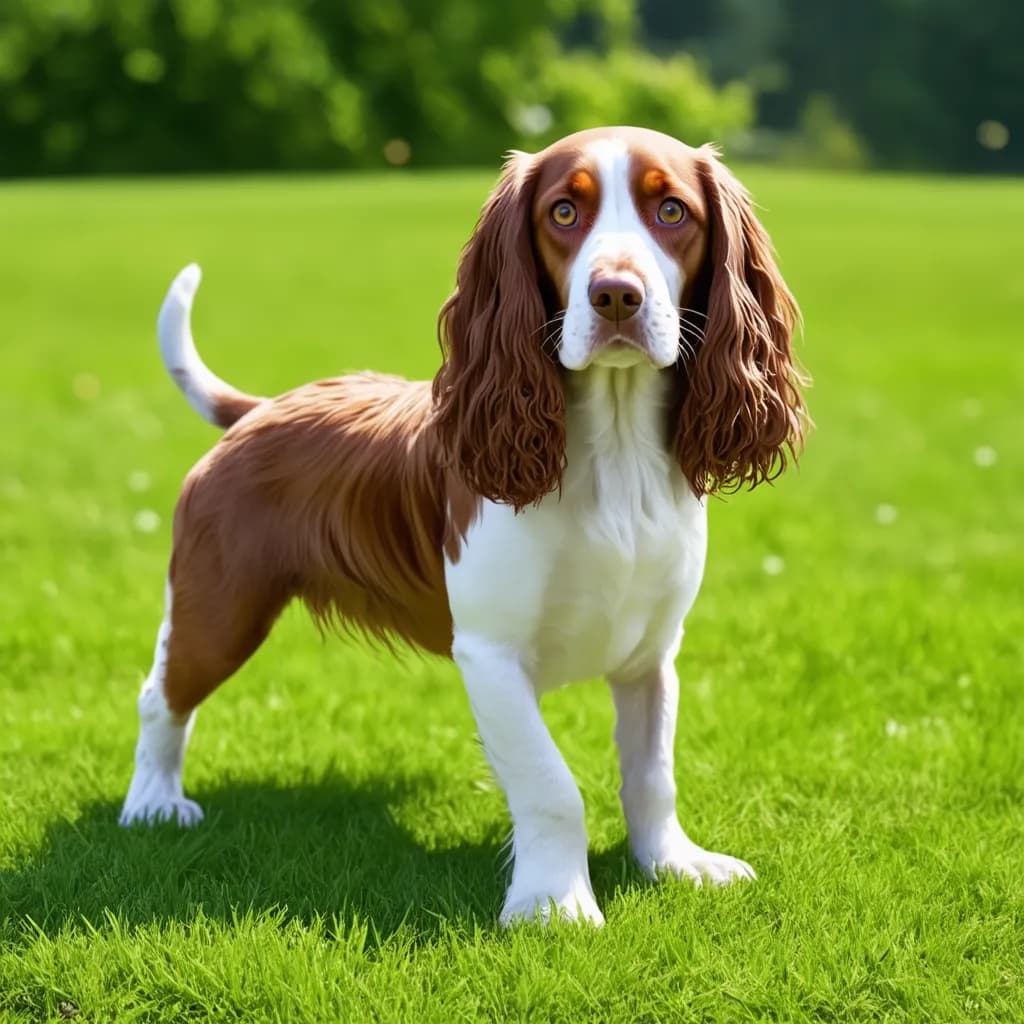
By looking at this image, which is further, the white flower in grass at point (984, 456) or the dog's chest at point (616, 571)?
the white flower in grass at point (984, 456)

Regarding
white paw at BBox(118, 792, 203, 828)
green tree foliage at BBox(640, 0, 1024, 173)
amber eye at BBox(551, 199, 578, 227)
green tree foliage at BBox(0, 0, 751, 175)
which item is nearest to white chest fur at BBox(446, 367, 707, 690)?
amber eye at BBox(551, 199, 578, 227)

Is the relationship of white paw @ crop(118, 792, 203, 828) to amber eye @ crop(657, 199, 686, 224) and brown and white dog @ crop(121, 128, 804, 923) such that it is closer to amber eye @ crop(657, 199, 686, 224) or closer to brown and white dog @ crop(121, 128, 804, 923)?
brown and white dog @ crop(121, 128, 804, 923)

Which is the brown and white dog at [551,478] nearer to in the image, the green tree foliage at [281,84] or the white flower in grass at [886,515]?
the white flower in grass at [886,515]

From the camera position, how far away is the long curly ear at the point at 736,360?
10.3 feet

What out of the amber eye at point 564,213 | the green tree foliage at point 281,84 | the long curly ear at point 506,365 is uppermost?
the amber eye at point 564,213

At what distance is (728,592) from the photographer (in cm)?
612

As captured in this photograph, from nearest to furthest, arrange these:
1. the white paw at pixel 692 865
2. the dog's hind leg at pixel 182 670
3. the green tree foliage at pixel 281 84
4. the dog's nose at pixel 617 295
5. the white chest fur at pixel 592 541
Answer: the dog's nose at pixel 617 295
the white chest fur at pixel 592 541
the white paw at pixel 692 865
the dog's hind leg at pixel 182 670
the green tree foliage at pixel 281 84

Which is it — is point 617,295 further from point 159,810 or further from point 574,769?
point 159,810

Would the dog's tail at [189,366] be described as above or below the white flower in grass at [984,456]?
above

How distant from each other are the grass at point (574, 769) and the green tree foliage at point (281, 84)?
33713 mm

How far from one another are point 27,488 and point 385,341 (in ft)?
16.4

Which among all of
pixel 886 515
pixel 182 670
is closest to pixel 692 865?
pixel 182 670

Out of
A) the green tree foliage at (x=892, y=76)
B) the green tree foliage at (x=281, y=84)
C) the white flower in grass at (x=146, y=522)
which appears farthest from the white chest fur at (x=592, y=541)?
the green tree foliage at (x=892, y=76)

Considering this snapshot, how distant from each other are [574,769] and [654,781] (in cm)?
68
